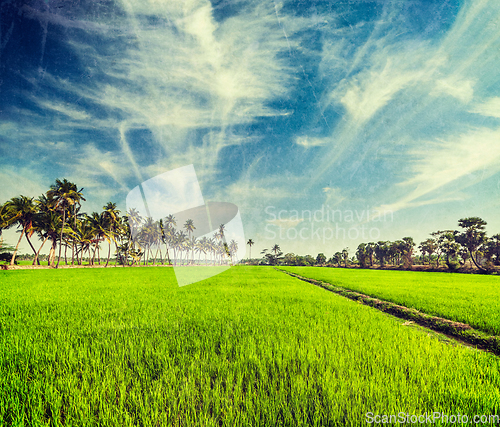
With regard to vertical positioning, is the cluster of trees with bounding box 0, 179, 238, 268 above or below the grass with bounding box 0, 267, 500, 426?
above

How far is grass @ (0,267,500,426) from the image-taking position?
2.05 metres

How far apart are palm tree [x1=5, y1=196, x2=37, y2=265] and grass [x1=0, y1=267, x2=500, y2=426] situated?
110 feet

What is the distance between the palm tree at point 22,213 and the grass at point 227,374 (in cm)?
3339

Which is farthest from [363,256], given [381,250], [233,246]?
[233,246]

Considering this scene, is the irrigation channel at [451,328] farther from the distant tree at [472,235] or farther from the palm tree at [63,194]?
the distant tree at [472,235]

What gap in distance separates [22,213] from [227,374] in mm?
39585

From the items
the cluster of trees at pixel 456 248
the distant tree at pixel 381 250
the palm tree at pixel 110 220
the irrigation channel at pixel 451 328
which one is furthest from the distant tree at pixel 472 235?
the palm tree at pixel 110 220

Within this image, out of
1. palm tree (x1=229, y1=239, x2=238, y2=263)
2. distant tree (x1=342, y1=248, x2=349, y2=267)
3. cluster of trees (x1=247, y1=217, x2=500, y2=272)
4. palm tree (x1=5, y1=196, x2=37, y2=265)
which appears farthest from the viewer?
palm tree (x1=229, y1=239, x2=238, y2=263)

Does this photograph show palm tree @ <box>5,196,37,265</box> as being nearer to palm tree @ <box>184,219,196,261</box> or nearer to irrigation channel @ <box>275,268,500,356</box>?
irrigation channel @ <box>275,268,500,356</box>

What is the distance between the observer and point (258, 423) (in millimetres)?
1910

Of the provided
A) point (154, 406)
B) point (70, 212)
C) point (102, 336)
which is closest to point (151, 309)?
point (102, 336)

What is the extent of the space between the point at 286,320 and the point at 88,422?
4.31m

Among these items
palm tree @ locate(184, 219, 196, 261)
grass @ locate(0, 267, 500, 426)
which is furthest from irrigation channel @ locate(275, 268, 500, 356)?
palm tree @ locate(184, 219, 196, 261)

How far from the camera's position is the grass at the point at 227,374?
2053 mm
